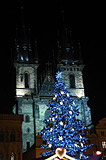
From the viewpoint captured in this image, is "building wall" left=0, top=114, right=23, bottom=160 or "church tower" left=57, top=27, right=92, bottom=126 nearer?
"building wall" left=0, top=114, right=23, bottom=160

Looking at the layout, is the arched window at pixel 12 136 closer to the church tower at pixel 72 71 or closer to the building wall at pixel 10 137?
the building wall at pixel 10 137

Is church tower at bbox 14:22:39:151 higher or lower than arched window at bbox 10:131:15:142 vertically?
higher

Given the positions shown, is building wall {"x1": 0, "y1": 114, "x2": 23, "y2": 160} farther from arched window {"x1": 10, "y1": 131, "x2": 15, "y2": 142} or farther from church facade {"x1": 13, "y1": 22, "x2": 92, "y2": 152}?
church facade {"x1": 13, "y1": 22, "x2": 92, "y2": 152}

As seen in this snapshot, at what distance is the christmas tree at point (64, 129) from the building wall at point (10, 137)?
13250mm

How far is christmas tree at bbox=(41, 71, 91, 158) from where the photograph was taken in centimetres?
3488

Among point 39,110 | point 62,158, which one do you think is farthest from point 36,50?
point 62,158

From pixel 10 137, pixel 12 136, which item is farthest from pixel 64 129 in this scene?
pixel 12 136

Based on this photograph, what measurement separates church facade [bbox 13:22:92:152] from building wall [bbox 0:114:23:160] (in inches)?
424

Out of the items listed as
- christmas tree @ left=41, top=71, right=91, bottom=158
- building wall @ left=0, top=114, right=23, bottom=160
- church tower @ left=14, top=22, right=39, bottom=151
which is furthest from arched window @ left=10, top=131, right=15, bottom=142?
christmas tree @ left=41, top=71, right=91, bottom=158

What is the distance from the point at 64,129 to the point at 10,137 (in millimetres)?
16390

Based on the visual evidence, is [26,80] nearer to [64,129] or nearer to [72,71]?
[72,71]

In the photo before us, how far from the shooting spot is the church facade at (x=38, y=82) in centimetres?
6266

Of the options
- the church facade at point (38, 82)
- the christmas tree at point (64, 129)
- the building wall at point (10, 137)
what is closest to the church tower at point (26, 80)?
the church facade at point (38, 82)

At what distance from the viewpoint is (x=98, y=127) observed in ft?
180
